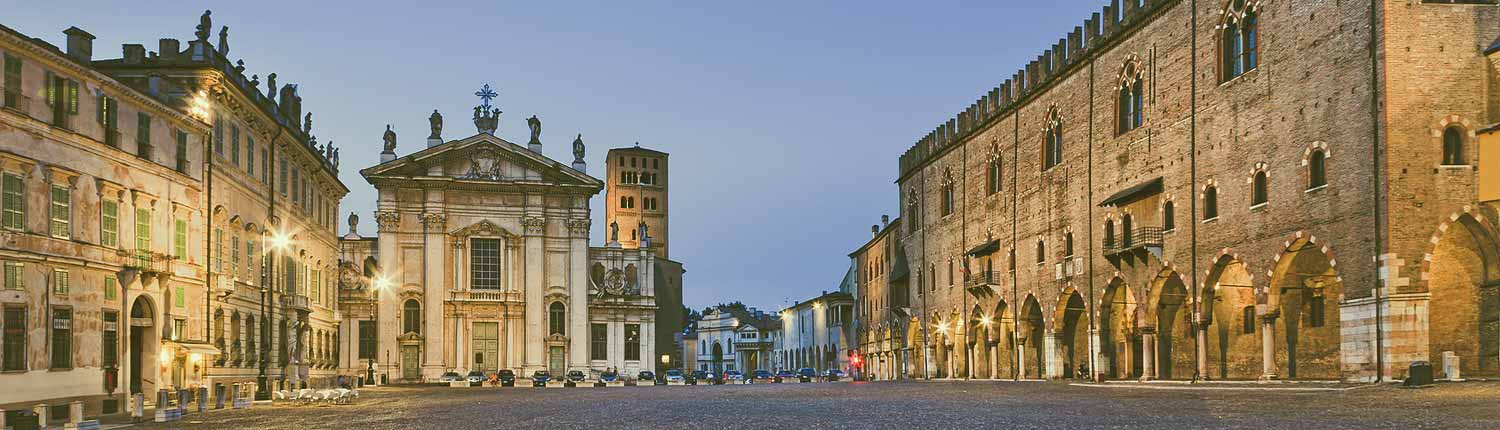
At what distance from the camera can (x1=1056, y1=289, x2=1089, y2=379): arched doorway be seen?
164 feet

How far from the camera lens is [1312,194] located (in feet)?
109

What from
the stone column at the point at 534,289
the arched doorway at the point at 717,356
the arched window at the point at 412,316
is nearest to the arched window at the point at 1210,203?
the stone column at the point at 534,289

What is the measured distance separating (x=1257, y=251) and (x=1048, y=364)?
51.8 feet

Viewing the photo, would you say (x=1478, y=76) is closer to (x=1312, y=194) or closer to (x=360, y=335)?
(x=1312, y=194)

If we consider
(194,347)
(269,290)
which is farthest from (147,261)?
(269,290)

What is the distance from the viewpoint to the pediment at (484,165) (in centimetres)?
6894

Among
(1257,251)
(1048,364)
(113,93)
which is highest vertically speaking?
(113,93)

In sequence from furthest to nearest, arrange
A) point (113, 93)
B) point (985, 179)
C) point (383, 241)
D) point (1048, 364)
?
point (383, 241) → point (985, 179) → point (1048, 364) → point (113, 93)

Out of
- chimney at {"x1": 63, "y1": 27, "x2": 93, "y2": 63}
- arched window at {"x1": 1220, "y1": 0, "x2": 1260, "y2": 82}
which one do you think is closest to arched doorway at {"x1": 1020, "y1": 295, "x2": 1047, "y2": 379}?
arched window at {"x1": 1220, "y1": 0, "x2": 1260, "y2": 82}

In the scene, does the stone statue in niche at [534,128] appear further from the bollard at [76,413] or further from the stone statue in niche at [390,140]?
the bollard at [76,413]

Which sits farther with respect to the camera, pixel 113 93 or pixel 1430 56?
pixel 1430 56

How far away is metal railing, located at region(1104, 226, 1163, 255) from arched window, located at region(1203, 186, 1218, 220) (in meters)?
2.65

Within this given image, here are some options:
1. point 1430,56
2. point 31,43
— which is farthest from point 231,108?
point 1430,56

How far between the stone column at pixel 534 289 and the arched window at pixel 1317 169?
43.0 meters
